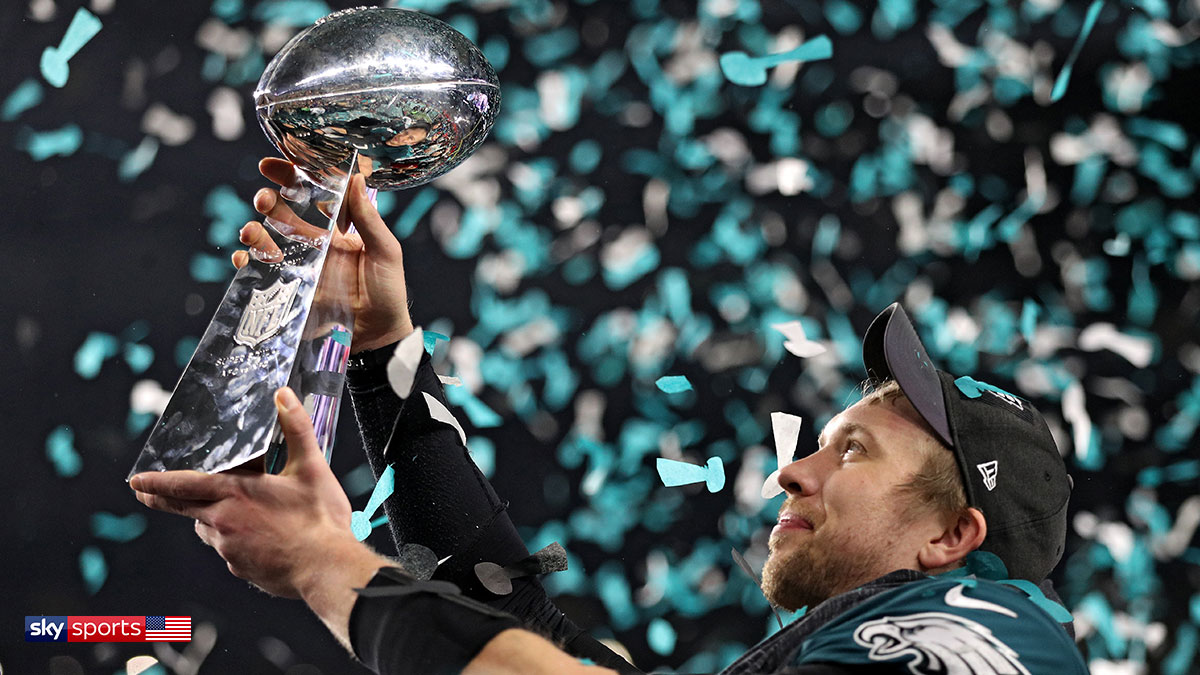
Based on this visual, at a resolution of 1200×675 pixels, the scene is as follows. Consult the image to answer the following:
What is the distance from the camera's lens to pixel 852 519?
4.18 feet

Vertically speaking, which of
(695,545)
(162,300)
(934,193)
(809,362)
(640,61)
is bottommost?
(695,545)

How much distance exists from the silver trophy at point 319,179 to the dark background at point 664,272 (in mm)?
742

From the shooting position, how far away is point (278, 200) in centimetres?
121

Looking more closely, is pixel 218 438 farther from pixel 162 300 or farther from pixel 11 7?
pixel 11 7

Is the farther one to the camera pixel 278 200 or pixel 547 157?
pixel 547 157

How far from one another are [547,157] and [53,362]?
3.08ft

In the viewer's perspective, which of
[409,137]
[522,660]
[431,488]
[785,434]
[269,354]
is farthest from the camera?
[785,434]

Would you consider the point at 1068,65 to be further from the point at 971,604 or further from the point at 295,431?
the point at 295,431

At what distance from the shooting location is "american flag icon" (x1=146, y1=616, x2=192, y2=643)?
189cm

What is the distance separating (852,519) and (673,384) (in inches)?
26.0

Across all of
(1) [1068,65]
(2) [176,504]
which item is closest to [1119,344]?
(1) [1068,65]

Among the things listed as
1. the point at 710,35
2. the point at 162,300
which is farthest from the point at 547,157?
the point at 162,300

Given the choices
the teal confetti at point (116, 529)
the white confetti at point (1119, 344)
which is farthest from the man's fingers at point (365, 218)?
the white confetti at point (1119, 344)

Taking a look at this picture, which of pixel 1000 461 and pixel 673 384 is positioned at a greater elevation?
pixel 1000 461
